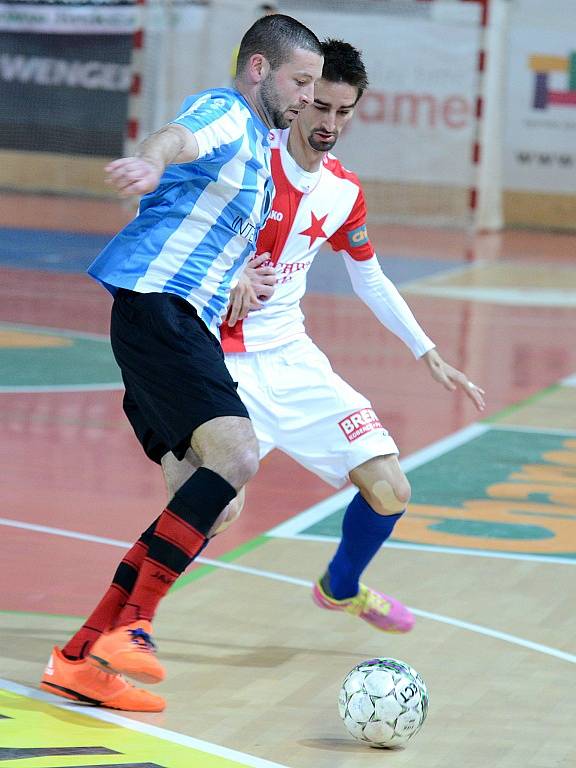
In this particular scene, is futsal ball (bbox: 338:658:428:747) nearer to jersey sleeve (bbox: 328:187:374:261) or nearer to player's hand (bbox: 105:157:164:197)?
player's hand (bbox: 105:157:164:197)

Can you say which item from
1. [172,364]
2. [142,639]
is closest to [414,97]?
[172,364]

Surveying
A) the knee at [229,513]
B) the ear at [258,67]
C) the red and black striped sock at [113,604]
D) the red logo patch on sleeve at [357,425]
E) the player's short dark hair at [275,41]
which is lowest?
the red and black striped sock at [113,604]

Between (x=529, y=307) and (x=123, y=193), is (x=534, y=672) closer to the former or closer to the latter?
(x=123, y=193)

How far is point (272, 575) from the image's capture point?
6152mm

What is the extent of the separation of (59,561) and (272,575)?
845mm

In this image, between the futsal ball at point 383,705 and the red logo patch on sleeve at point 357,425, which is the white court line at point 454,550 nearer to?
the red logo patch on sleeve at point 357,425

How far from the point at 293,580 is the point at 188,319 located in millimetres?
1904

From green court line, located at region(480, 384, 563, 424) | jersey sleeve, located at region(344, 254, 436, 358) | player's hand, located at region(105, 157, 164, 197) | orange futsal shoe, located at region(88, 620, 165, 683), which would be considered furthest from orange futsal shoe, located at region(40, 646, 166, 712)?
green court line, located at region(480, 384, 563, 424)

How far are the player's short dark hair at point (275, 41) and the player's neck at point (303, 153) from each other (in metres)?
0.86

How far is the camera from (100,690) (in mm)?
4477

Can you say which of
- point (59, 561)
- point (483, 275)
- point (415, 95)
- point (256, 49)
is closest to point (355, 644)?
point (59, 561)

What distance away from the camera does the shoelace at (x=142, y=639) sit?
4297mm

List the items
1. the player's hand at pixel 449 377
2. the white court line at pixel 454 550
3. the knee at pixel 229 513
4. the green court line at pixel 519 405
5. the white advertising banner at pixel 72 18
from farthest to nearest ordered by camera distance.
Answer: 1. the white advertising banner at pixel 72 18
2. the green court line at pixel 519 405
3. the white court line at pixel 454 550
4. the player's hand at pixel 449 377
5. the knee at pixel 229 513

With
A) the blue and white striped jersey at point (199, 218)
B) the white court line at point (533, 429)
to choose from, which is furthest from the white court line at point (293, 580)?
the white court line at point (533, 429)
